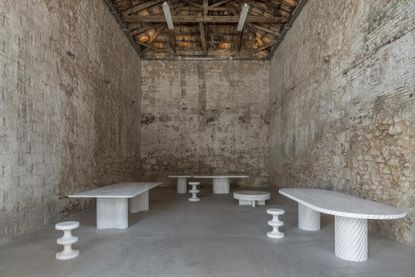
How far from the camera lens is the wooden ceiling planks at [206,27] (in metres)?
7.44

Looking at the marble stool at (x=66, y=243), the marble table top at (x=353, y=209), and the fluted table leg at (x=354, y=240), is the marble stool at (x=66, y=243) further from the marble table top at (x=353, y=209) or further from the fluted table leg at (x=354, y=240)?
the fluted table leg at (x=354, y=240)

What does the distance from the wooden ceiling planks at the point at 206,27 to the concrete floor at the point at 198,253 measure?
18.3ft

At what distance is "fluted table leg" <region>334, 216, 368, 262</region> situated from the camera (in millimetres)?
2848

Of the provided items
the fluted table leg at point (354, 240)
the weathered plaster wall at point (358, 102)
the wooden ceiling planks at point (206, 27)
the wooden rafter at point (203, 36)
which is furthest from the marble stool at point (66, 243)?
the wooden rafter at point (203, 36)

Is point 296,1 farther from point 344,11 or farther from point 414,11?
point 414,11

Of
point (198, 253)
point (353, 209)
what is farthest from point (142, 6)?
point (353, 209)

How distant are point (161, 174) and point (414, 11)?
28.1ft

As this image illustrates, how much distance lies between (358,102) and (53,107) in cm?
486

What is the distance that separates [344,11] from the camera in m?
4.62

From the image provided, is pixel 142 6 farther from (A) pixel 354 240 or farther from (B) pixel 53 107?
(A) pixel 354 240

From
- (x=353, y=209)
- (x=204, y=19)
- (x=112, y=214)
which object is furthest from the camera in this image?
(x=204, y=19)

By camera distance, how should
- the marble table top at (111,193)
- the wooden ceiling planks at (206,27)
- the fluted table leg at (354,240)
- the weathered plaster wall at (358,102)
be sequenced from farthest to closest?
the wooden ceiling planks at (206,27)
the marble table top at (111,193)
the weathered plaster wall at (358,102)
the fluted table leg at (354,240)

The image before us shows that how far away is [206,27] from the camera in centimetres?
895

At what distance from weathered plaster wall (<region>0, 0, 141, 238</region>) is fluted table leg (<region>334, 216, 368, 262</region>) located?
13.1 feet
